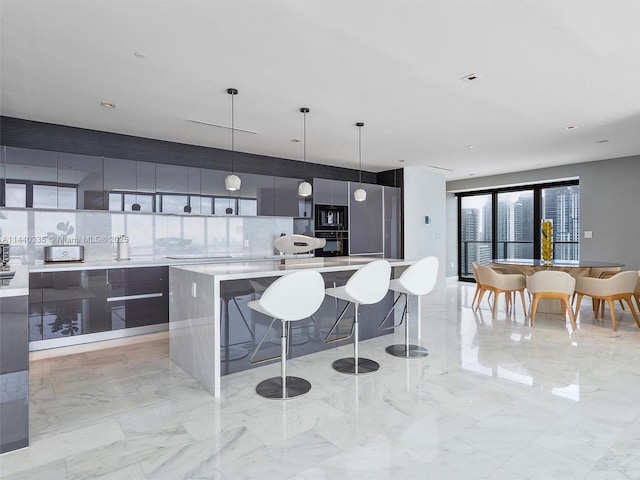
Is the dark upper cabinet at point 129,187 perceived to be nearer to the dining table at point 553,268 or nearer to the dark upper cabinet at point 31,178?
the dark upper cabinet at point 31,178

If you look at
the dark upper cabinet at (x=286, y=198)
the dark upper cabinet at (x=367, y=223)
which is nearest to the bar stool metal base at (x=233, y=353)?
the dark upper cabinet at (x=286, y=198)

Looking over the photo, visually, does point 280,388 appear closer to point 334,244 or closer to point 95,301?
point 95,301

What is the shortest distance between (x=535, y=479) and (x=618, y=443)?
2.31 feet

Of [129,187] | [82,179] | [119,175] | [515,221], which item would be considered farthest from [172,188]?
[515,221]

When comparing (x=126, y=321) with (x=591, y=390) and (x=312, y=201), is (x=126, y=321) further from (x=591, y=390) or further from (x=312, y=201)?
(x=591, y=390)

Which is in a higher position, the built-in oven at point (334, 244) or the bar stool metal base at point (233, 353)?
the built-in oven at point (334, 244)

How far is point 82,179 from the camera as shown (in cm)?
438

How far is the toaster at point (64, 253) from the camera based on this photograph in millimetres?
4262

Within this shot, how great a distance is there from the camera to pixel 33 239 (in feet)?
14.2

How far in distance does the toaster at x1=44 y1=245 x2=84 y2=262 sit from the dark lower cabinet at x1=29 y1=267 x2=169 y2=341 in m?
0.46

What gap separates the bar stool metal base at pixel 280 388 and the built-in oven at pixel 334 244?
140 inches

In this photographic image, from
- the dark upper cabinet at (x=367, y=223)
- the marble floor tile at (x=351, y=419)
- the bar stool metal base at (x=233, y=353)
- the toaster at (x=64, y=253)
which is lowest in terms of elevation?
the marble floor tile at (x=351, y=419)

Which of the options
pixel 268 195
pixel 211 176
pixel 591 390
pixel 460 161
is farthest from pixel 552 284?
pixel 211 176

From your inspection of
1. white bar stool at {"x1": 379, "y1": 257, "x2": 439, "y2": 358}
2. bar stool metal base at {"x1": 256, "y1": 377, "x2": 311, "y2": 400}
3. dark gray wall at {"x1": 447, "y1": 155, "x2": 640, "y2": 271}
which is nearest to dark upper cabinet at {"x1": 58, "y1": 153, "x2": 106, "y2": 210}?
bar stool metal base at {"x1": 256, "y1": 377, "x2": 311, "y2": 400}
